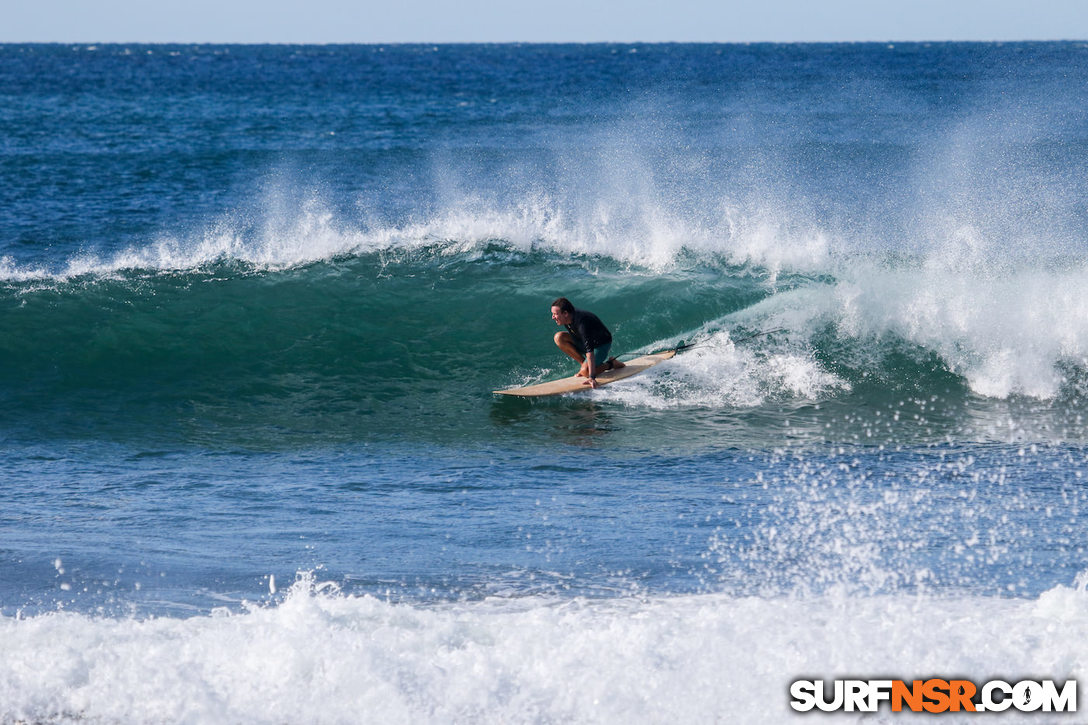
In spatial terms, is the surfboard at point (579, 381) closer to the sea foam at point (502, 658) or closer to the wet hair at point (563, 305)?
the wet hair at point (563, 305)

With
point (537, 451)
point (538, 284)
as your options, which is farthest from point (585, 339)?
point (538, 284)

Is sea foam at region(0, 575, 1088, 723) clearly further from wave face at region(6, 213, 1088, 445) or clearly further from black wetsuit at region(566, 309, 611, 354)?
black wetsuit at region(566, 309, 611, 354)

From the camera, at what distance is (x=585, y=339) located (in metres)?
10.6

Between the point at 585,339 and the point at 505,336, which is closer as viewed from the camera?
the point at 585,339

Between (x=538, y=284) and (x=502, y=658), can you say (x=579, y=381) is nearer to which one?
(x=538, y=284)

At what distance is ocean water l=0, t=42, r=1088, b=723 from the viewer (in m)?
5.20

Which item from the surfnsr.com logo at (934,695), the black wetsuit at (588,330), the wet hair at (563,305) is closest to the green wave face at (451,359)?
the black wetsuit at (588,330)

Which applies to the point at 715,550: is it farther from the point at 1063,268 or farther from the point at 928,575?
the point at 1063,268

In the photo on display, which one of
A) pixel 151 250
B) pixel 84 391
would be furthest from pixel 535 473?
pixel 151 250

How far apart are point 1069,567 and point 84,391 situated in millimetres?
9845

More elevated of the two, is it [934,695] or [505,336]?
[505,336]

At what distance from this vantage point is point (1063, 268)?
13531 mm

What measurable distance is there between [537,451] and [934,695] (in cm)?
469

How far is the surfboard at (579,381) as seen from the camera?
10.7 m
